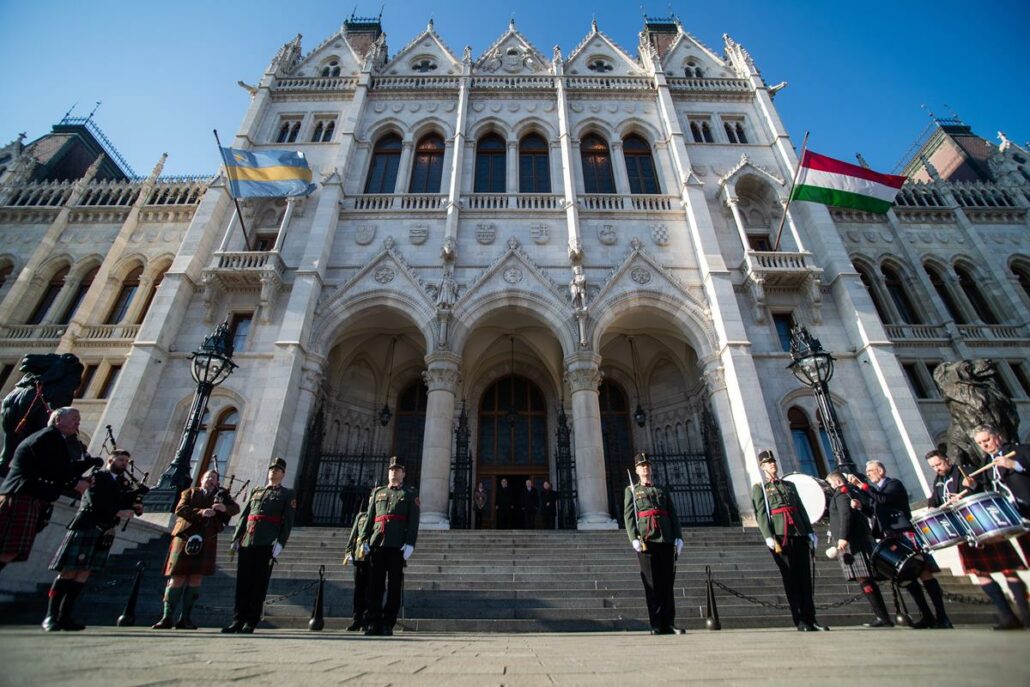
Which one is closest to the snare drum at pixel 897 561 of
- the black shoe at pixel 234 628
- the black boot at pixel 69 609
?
the black shoe at pixel 234 628

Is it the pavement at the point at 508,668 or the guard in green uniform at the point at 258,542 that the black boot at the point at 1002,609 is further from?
the guard in green uniform at the point at 258,542

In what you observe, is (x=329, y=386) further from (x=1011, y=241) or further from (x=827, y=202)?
(x=1011, y=241)

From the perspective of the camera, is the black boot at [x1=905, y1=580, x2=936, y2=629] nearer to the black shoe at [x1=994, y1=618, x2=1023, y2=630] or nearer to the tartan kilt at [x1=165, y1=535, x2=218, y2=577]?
the black shoe at [x1=994, y1=618, x2=1023, y2=630]

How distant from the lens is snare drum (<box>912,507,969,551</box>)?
4023 mm

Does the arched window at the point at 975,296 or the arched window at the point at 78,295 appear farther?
the arched window at the point at 975,296

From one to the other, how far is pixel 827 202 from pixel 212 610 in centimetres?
1621

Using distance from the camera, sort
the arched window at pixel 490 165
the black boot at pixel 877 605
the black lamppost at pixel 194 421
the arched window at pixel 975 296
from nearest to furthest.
A: 1. the black boot at pixel 877 605
2. the black lamppost at pixel 194 421
3. the arched window at pixel 975 296
4. the arched window at pixel 490 165

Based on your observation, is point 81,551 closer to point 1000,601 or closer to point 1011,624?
point 1011,624

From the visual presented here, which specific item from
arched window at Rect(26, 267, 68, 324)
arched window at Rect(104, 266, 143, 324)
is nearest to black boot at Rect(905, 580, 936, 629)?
arched window at Rect(104, 266, 143, 324)

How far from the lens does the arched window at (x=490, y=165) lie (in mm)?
17516

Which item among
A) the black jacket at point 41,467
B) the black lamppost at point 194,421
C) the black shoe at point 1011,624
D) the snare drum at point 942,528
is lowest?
the black shoe at point 1011,624

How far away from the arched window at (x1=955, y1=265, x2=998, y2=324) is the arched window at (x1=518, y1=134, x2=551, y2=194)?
50.9 ft

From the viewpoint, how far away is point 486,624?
5797 millimetres

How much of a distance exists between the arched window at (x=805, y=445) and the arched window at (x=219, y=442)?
48.4 feet
